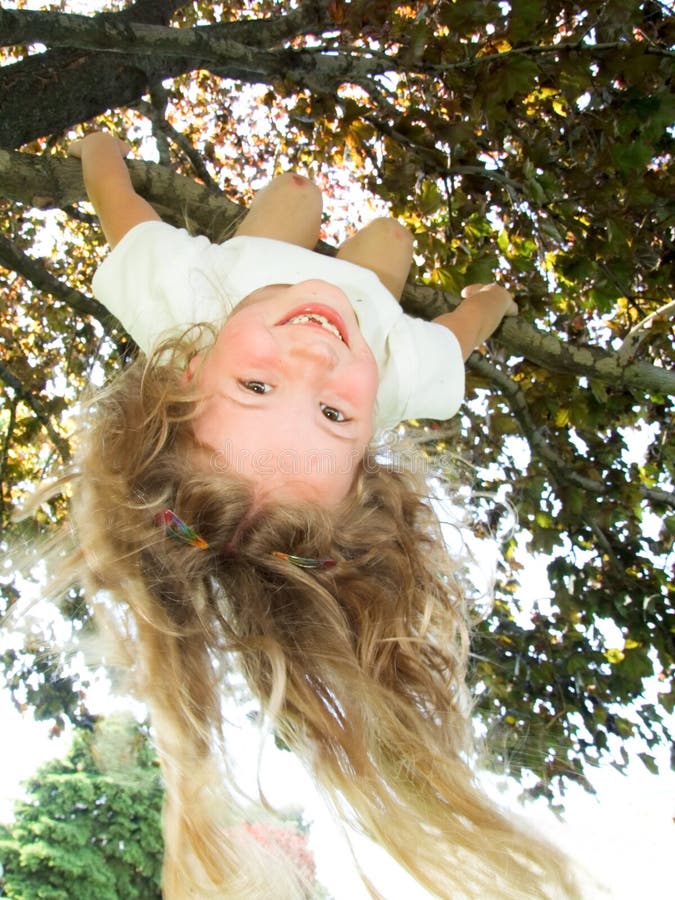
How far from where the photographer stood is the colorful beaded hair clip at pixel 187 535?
2.30m

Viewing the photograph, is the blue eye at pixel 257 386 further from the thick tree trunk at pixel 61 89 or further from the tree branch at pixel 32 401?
the tree branch at pixel 32 401

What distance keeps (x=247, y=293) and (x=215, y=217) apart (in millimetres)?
450

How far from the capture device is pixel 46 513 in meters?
4.80

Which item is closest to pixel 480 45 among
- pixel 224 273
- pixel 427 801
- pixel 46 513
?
pixel 224 273

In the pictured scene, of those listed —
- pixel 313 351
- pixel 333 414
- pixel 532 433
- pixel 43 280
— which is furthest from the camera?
pixel 532 433

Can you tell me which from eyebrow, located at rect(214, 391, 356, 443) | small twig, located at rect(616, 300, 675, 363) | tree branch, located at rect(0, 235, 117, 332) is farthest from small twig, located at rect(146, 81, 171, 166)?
small twig, located at rect(616, 300, 675, 363)

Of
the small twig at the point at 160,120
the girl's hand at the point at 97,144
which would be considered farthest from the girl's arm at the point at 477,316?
the small twig at the point at 160,120

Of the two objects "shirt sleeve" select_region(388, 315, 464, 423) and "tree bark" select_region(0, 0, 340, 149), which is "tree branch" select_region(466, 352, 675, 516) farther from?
"tree bark" select_region(0, 0, 340, 149)

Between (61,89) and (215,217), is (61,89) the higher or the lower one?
the higher one

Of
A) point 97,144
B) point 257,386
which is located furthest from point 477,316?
point 97,144

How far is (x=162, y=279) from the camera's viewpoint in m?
2.42

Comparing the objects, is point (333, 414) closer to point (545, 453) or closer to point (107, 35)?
point (107, 35)

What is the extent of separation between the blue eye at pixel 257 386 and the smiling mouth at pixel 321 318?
200 millimetres

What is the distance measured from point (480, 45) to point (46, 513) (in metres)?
3.65
